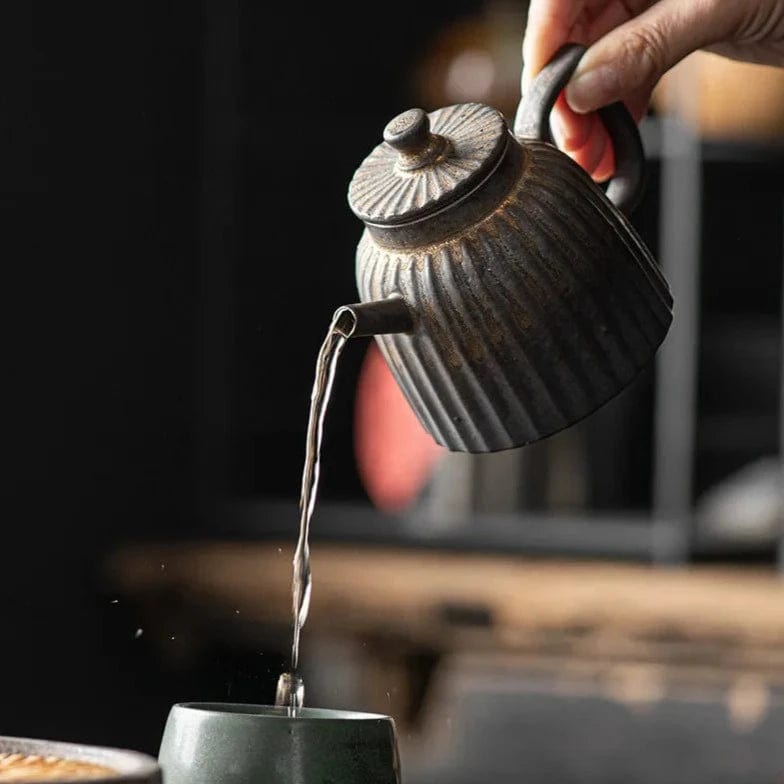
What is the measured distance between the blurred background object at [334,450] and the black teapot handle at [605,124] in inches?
75.4

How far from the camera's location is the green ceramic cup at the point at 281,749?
681 millimetres

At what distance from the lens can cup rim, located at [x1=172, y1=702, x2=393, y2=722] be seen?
0.69 meters

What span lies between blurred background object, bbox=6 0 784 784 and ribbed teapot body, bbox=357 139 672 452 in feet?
6.53

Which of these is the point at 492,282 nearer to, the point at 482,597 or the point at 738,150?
the point at 482,597

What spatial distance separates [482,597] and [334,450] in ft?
2.55

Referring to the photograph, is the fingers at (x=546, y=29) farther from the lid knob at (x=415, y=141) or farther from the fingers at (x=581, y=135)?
the lid knob at (x=415, y=141)

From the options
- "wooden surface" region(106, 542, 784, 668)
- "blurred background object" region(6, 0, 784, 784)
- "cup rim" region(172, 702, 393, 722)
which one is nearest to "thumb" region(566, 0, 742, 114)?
"cup rim" region(172, 702, 393, 722)

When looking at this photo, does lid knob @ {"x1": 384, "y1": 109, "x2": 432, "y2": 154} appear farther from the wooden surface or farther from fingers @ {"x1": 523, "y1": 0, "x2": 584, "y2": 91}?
the wooden surface

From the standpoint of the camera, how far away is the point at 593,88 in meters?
1.04

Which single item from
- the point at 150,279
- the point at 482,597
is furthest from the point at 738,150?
the point at 150,279

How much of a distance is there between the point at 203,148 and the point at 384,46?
0.53 m

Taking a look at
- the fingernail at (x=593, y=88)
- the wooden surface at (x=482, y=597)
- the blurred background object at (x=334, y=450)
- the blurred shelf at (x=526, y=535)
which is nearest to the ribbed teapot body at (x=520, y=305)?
the fingernail at (x=593, y=88)

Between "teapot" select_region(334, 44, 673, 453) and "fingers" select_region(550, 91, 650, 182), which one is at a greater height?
"fingers" select_region(550, 91, 650, 182)

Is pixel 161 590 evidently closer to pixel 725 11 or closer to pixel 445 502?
pixel 445 502
